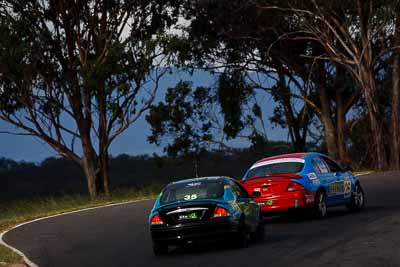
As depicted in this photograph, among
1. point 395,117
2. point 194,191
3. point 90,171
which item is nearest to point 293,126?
point 395,117

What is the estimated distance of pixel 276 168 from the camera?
20688mm

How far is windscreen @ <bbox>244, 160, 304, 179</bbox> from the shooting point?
66.9 ft

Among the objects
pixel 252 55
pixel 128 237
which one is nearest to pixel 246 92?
pixel 252 55

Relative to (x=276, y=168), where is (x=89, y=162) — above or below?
above

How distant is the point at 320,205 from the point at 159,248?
18.4 feet

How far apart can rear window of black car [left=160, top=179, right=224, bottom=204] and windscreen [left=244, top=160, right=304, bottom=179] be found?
4334mm

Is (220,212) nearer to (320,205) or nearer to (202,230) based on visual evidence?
(202,230)

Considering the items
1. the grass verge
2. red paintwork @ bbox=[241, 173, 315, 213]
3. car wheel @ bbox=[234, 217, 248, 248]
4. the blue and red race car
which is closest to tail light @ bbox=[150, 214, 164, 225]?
car wheel @ bbox=[234, 217, 248, 248]

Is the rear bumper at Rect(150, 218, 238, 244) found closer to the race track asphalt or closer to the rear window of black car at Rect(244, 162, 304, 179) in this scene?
the race track asphalt

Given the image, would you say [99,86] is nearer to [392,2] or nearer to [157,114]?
[157,114]

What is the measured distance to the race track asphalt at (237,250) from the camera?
14.0m

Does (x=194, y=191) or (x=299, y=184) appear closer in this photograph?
(x=194, y=191)

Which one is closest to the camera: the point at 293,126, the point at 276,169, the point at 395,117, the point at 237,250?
the point at 237,250

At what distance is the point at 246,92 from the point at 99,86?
1328 cm
